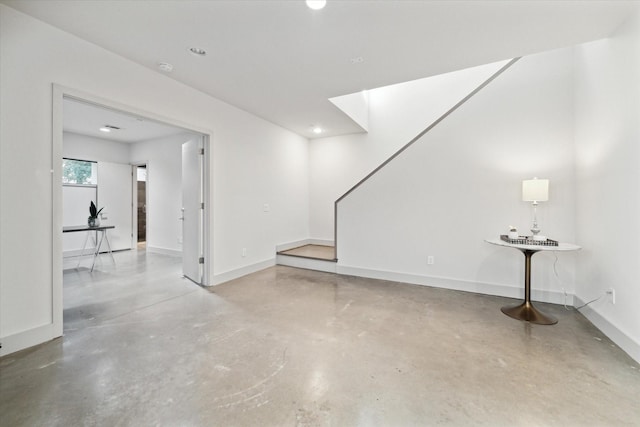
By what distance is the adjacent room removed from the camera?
1767 millimetres

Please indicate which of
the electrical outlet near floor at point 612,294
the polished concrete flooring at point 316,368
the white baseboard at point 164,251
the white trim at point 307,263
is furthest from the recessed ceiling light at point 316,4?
the white baseboard at point 164,251

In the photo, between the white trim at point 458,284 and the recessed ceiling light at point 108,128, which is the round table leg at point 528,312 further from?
the recessed ceiling light at point 108,128

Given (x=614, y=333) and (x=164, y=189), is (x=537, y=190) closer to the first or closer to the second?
(x=614, y=333)

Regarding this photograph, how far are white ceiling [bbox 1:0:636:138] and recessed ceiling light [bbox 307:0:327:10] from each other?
45 millimetres

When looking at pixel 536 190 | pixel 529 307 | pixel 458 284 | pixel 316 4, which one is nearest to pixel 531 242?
pixel 536 190

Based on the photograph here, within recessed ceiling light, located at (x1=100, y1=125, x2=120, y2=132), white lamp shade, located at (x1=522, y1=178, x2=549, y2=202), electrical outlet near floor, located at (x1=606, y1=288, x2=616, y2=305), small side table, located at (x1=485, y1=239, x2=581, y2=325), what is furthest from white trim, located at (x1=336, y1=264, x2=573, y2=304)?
recessed ceiling light, located at (x1=100, y1=125, x2=120, y2=132)

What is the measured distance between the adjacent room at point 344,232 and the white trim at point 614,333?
33 mm

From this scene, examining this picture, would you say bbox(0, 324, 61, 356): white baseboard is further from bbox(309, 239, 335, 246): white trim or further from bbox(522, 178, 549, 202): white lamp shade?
bbox(522, 178, 549, 202): white lamp shade

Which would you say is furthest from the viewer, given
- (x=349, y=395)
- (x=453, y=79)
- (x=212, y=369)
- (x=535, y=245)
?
(x=453, y=79)

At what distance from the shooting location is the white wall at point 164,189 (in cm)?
598

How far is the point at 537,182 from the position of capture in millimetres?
2908

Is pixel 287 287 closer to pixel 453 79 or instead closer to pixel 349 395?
pixel 349 395

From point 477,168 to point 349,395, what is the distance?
3.24 m

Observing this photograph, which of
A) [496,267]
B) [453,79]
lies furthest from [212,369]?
[453,79]
